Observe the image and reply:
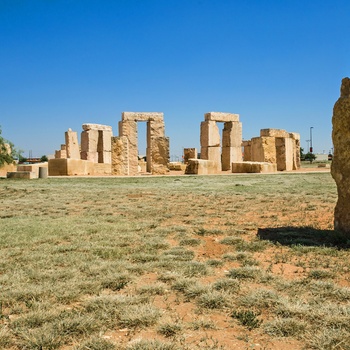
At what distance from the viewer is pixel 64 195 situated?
9.60 metres

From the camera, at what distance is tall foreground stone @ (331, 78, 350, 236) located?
4551 mm

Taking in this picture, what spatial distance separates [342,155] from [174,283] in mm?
3004

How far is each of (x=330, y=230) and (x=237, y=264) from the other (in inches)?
78.2

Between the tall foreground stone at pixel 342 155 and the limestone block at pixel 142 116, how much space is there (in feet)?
57.8

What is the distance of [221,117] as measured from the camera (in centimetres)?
2327

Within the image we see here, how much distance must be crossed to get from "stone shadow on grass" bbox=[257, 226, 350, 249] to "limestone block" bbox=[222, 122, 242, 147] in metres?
18.7

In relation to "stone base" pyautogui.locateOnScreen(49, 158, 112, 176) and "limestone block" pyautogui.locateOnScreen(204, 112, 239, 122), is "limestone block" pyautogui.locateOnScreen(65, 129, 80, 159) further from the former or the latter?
"limestone block" pyautogui.locateOnScreen(204, 112, 239, 122)

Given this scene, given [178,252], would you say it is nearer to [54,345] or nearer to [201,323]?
[201,323]

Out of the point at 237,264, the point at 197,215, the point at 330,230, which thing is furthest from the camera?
the point at 197,215

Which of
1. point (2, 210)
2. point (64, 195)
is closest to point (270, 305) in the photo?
point (2, 210)

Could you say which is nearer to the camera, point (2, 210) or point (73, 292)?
point (73, 292)

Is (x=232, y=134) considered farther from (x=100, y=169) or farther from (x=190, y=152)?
(x=100, y=169)

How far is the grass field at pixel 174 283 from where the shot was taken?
7.21 feet

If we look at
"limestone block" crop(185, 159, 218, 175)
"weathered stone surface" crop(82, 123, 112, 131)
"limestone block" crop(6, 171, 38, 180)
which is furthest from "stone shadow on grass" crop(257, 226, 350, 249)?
"weathered stone surface" crop(82, 123, 112, 131)
